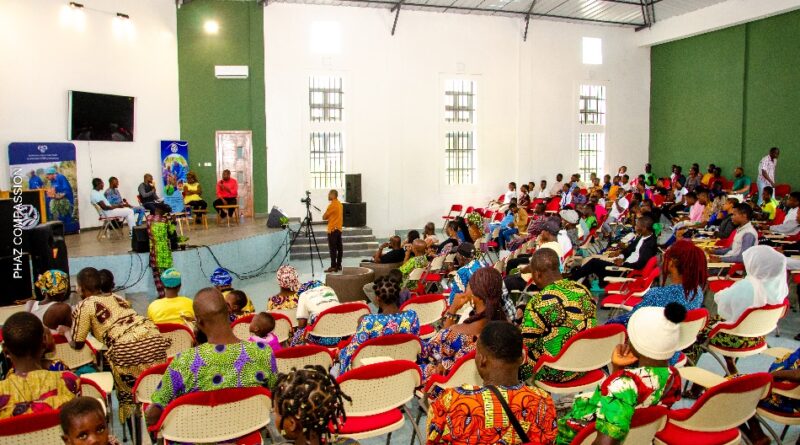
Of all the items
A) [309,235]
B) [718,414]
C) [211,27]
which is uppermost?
[211,27]

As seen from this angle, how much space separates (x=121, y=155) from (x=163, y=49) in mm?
2837

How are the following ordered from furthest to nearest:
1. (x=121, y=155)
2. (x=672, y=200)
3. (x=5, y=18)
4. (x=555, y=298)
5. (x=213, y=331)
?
(x=672, y=200), (x=121, y=155), (x=5, y=18), (x=555, y=298), (x=213, y=331)

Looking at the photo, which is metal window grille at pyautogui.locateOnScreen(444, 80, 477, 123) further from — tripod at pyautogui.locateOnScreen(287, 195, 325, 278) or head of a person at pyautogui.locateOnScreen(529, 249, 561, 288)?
head of a person at pyautogui.locateOnScreen(529, 249, 561, 288)

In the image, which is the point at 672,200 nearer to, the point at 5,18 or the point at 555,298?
the point at 555,298

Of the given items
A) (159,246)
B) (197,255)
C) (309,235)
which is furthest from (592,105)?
(159,246)

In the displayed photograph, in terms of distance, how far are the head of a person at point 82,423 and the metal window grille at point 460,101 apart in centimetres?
1580

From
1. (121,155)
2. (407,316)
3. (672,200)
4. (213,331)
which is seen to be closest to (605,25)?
(672,200)

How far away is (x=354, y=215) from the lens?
15438 mm

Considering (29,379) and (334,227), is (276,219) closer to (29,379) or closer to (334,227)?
(334,227)

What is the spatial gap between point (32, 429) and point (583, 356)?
9.31 feet

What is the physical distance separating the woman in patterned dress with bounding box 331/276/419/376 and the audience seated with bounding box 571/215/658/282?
4401 mm

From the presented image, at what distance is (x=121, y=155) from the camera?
46.5 feet

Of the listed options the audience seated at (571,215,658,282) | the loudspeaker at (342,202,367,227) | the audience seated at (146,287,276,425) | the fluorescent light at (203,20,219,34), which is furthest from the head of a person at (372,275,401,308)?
the fluorescent light at (203,20,219,34)

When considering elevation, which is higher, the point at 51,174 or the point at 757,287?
the point at 51,174
